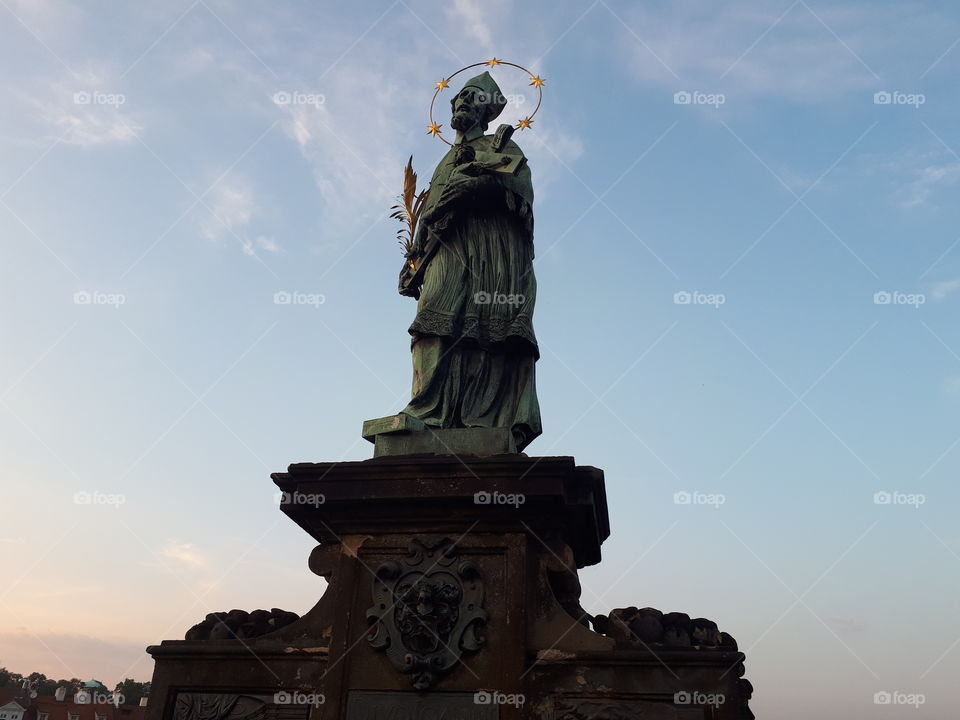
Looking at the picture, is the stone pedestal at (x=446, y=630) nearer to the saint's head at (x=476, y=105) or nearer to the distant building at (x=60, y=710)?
the saint's head at (x=476, y=105)

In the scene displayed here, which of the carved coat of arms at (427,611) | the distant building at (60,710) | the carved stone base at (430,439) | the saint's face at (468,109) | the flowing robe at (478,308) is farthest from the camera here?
the distant building at (60,710)

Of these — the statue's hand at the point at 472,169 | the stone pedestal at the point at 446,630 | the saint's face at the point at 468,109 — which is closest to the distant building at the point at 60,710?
the stone pedestal at the point at 446,630

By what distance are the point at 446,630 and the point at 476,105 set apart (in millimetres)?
5255

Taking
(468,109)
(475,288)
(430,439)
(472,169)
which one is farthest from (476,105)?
(430,439)

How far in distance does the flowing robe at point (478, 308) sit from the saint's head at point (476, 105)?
0.34m

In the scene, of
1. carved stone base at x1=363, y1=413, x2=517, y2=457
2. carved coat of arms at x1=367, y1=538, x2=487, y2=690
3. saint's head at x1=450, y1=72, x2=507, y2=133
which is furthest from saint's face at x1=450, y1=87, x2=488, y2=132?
carved coat of arms at x1=367, y1=538, x2=487, y2=690

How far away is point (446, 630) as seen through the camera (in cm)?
544

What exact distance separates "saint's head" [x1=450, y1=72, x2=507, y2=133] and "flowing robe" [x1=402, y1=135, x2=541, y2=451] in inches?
13.3

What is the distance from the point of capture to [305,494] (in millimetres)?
6027

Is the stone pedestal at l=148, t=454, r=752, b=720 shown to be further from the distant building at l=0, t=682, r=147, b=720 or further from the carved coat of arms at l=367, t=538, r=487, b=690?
the distant building at l=0, t=682, r=147, b=720

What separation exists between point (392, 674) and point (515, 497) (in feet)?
4.72

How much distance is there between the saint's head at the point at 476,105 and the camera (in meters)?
8.23

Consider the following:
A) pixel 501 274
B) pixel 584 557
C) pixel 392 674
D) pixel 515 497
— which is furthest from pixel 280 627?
pixel 501 274

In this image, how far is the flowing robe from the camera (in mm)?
6961
